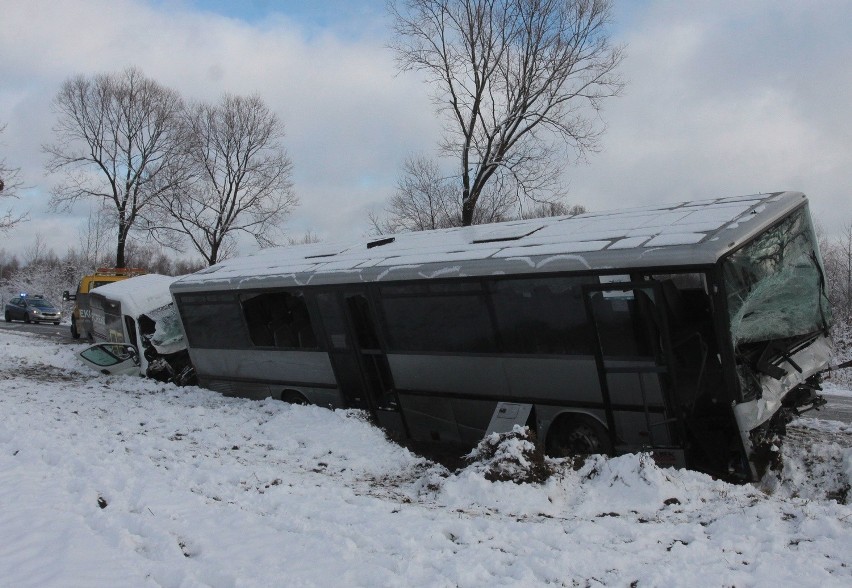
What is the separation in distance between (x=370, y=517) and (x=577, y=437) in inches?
126

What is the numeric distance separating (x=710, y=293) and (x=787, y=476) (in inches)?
90.2

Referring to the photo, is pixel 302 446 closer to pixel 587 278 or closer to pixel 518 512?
pixel 518 512

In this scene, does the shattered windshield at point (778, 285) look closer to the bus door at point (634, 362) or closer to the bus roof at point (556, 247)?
the bus roof at point (556, 247)

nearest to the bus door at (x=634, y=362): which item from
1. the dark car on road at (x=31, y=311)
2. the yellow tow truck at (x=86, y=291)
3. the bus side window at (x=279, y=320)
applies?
the bus side window at (x=279, y=320)

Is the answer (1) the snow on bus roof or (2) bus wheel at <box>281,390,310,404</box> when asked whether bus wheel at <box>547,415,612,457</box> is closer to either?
(2) bus wheel at <box>281,390,310,404</box>

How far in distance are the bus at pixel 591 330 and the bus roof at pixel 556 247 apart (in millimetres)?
30

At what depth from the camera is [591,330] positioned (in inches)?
271

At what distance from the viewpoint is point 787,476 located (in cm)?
667

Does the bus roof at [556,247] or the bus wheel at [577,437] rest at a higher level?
the bus roof at [556,247]

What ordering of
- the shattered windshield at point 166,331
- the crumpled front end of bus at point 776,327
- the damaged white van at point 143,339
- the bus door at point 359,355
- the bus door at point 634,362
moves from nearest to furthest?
the crumpled front end of bus at point 776,327 → the bus door at point 634,362 → the bus door at point 359,355 → the damaged white van at point 143,339 → the shattered windshield at point 166,331

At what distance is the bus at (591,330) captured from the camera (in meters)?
6.31

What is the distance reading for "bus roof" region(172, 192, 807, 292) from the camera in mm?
6359

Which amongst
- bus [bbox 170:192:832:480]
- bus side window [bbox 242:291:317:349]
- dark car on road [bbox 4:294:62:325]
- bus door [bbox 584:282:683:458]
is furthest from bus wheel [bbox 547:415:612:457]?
dark car on road [bbox 4:294:62:325]

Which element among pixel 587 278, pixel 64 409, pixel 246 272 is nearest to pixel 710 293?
pixel 587 278
